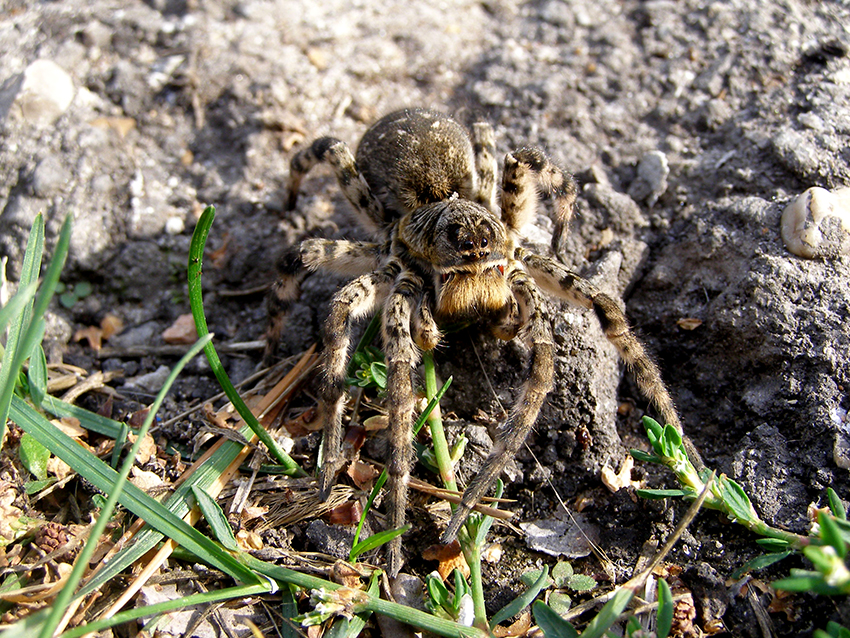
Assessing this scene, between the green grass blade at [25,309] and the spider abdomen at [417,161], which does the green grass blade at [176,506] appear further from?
the spider abdomen at [417,161]

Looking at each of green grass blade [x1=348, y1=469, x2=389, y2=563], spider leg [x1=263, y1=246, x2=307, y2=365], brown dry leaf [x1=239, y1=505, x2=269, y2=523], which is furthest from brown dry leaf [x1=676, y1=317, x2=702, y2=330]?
brown dry leaf [x1=239, y1=505, x2=269, y2=523]

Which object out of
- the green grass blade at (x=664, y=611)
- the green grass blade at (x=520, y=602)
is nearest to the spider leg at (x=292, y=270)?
the green grass blade at (x=520, y=602)

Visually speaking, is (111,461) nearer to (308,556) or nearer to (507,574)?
(308,556)

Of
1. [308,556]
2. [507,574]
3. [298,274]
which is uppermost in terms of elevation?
[298,274]

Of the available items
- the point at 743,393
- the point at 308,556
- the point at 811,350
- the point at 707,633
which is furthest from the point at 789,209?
the point at 308,556

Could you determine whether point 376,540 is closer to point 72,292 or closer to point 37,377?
point 37,377

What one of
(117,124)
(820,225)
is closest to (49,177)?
(117,124)
